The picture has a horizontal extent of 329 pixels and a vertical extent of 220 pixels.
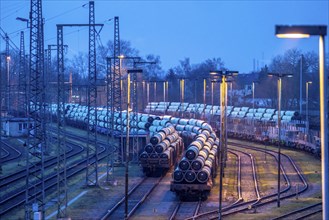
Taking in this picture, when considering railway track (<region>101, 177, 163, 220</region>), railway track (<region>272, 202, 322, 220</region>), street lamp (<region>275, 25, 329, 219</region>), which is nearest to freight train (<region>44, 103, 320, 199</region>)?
railway track (<region>101, 177, 163, 220</region>)

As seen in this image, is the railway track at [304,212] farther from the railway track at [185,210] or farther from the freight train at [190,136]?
the freight train at [190,136]

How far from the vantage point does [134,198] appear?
27.4 meters

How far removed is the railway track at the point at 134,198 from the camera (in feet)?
76.8

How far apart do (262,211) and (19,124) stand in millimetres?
43157

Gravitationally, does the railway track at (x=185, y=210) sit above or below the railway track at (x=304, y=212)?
below

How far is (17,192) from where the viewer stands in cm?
2917

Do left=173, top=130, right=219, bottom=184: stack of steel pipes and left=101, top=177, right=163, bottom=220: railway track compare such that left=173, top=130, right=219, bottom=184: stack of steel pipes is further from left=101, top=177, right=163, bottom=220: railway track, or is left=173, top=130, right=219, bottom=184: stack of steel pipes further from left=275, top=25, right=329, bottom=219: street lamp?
left=275, top=25, right=329, bottom=219: street lamp

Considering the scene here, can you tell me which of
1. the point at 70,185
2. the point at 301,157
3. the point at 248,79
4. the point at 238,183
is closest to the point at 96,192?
the point at 70,185

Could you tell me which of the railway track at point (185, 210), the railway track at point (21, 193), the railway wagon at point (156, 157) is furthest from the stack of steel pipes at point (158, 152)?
the railway track at point (185, 210)

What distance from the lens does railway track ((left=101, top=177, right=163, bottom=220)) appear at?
2342cm

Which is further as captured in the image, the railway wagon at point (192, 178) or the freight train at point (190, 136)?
the freight train at point (190, 136)

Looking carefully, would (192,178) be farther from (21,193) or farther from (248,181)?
(21,193)

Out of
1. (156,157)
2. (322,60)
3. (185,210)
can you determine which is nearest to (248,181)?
(156,157)

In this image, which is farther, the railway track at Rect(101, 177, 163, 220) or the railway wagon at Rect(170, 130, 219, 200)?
the railway wagon at Rect(170, 130, 219, 200)
